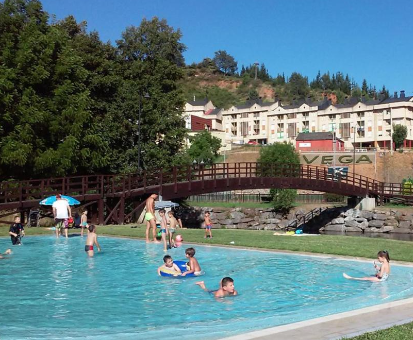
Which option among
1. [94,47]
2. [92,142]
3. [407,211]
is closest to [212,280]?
[92,142]

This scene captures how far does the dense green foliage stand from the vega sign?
51.2m

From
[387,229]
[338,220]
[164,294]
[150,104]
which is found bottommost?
[164,294]

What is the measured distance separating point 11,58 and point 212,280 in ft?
87.8

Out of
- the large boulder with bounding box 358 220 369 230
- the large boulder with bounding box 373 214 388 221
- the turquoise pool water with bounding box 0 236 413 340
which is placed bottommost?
the turquoise pool water with bounding box 0 236 413 340

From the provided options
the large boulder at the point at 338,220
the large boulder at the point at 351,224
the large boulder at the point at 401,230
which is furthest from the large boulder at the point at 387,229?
the large boulder at the point at 338,220

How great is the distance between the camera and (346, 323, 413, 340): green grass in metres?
7.18

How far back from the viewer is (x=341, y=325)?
26.9ft

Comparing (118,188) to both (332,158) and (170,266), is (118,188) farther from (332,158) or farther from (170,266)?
(332,158)

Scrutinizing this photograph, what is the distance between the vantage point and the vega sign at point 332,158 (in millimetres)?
92688

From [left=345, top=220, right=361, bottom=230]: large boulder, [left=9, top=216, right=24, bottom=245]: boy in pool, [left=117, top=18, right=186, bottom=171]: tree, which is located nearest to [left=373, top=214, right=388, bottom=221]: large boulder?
[left=345, top=220, right=361, bottom=230]: large boulder

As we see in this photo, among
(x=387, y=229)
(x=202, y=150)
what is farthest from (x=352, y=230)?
(x=202, y=150)

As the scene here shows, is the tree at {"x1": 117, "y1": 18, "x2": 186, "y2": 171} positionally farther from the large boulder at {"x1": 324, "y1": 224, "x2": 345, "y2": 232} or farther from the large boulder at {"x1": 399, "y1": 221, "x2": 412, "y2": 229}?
the large boulder at {"x1": 399, "y1": 221, "x2": 412, "y2": 229}

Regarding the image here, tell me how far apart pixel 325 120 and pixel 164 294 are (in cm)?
11454

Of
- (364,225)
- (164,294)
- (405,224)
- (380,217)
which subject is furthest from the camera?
(364,225)
